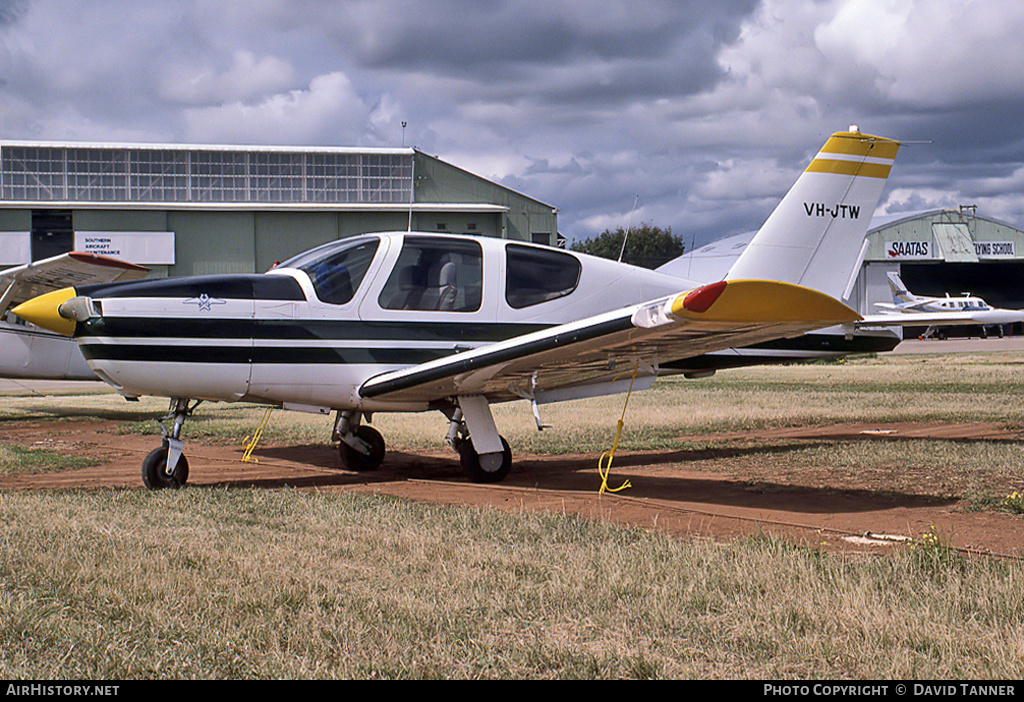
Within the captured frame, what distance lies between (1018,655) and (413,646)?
219cm

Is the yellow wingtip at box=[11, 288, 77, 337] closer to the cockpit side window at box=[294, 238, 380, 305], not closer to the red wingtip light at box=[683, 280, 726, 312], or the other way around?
the cockpit side window at box=[294, 238, 380, 305]

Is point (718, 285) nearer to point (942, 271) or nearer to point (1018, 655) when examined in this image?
point (1018, 655)

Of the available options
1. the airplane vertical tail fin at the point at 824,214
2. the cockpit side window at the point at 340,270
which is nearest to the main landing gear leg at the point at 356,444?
the cockpit side window at the point at 340,270

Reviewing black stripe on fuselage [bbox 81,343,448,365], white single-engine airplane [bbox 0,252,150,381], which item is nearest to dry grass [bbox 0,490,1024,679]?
black stripe on fuselage [bbox 81,343,448,365]

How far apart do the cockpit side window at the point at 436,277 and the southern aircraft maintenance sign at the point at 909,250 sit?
61.4m

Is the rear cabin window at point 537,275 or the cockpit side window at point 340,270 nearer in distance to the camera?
the cockpit side window at point 340,270

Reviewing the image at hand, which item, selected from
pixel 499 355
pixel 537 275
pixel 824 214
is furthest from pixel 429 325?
pixel 824 214

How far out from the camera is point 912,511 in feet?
21.5

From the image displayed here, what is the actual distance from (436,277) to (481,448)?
1.63 meters

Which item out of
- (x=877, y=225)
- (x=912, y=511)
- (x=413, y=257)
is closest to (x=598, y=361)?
(x=413, y=257)

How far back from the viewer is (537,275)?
8.71m

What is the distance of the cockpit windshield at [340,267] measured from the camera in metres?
8.12

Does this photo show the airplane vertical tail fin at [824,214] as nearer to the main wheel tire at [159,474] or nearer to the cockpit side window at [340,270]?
the cockpit side window at [340,270]

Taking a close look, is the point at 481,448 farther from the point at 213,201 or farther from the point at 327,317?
the point at 213,201
